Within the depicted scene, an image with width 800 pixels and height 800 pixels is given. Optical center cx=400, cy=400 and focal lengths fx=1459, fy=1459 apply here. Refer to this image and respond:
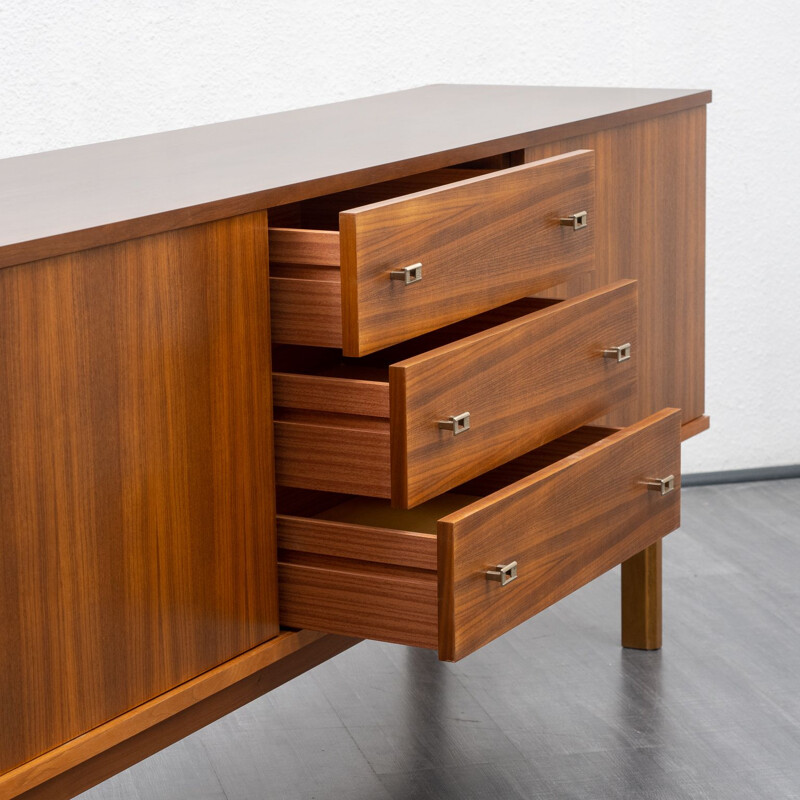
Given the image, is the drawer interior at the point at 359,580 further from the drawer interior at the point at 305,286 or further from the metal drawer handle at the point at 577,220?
the metal drawer handle at the point at 577,220

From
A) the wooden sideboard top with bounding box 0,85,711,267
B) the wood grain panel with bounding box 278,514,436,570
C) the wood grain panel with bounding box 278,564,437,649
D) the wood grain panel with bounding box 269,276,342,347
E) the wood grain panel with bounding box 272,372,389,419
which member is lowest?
the wood grain panel with bounding box 278,564,437,649

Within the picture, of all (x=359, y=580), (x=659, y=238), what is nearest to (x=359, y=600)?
(x=359, y=580)

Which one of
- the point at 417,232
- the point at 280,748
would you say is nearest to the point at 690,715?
the point at 280,748

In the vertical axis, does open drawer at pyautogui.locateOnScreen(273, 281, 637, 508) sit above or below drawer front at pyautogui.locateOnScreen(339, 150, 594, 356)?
below

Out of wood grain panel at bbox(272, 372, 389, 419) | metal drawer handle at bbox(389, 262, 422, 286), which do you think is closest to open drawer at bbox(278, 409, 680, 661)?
wood grain panel at bbox(272, 372, 389, 419)

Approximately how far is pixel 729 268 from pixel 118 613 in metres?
2.30

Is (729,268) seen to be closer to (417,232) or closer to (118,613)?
(417,232)

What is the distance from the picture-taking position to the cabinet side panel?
6.46ft

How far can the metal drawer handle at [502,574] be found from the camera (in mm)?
1450

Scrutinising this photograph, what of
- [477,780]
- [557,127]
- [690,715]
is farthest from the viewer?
[690,715]

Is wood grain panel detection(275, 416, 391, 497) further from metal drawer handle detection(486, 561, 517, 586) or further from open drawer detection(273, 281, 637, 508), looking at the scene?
metal drawer handle detection(486, 561, 517, 586)

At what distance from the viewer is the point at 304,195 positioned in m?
1.40

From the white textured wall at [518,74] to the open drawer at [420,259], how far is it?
1.31 metres

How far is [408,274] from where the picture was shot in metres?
1.39
